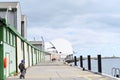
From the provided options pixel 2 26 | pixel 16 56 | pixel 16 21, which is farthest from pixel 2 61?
pixel 16 21

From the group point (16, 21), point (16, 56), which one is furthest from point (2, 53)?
point (16, 21)

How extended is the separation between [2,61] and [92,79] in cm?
663

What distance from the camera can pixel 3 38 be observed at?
99.7ft

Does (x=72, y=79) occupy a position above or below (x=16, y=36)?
below

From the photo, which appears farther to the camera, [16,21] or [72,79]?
[16,21]

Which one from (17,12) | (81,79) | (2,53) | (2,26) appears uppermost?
(17,12)

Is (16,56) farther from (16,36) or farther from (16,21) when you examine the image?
(16,21)

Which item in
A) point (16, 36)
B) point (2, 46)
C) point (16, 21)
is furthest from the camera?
point (16, 21)

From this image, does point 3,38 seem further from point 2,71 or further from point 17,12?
point 17,12

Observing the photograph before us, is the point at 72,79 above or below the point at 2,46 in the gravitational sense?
below

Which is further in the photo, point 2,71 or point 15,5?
point 15,5

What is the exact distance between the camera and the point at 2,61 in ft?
99.7

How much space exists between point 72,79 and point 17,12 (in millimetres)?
63570

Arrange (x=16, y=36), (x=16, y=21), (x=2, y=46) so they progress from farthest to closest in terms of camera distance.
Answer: (x=16, y=21), (x=16, y=36), (x=2, y=46)
